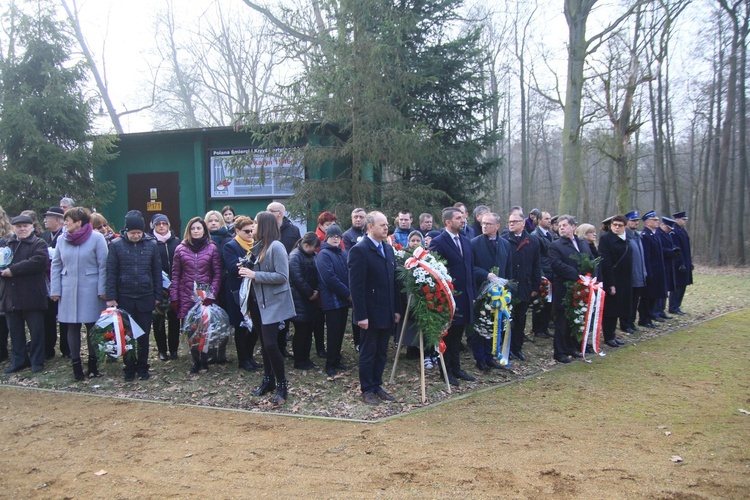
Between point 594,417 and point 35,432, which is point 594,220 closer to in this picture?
point 594,417

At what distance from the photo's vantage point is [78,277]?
23.0 ft

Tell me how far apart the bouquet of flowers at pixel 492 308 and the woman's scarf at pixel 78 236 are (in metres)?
Result: 5.34

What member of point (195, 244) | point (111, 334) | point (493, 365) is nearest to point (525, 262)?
point (493, 365)

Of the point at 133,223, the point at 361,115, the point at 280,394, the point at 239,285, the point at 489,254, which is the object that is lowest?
the point at 280,394

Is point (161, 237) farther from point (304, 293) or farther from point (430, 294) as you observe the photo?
point (430, 294)

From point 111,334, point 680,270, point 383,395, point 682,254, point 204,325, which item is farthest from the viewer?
point 682,254

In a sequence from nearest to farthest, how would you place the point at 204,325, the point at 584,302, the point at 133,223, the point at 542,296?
1. the point at 133,223
2. the point at 204,325
3. the point at 584,302
4. the point at 542,296

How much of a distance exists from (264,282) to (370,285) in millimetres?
1221

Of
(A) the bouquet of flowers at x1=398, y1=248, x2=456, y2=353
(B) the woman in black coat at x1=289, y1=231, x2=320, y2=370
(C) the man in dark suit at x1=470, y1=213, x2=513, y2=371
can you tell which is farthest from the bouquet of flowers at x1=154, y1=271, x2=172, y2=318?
(C) the man in dark suit at x1=470, y1=213, x2=513, y2=371

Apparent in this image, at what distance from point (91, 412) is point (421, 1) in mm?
11282

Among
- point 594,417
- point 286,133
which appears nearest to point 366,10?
point 286,133

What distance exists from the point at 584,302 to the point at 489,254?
5.84 ft

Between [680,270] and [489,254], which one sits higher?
[489,254]

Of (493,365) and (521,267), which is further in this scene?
(521,267)
